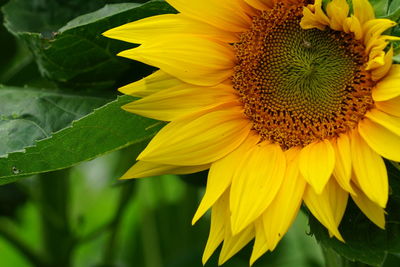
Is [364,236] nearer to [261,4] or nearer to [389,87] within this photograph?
[389,87]

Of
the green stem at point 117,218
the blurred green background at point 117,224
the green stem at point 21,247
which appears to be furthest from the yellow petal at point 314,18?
the green stem at point 21,247

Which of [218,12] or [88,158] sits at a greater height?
[218,12]

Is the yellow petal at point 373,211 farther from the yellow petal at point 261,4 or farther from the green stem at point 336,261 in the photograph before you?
the yellow petal at point 261,4

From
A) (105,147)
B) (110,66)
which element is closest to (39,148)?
(105,147)

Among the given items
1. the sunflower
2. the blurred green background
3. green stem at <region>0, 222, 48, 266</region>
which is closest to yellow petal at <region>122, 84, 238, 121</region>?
the sunflower

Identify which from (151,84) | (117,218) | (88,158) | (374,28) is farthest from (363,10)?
(117,218)

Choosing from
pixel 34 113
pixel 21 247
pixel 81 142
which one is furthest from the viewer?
pixel 21 247

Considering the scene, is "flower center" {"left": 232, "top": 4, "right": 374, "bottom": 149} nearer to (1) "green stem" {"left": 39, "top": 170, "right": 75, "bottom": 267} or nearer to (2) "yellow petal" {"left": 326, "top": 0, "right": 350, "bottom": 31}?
(2) "yellow petal" {"left": 326, "top": 0, "right": 350, "bottom": 31}

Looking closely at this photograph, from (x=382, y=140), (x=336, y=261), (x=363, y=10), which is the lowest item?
(x=336, y=261)
